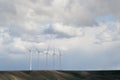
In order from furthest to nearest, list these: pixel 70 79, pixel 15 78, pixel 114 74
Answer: pixel 114 74
pixel 70 79
pixel 15 78

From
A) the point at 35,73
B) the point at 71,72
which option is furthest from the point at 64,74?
the point at 35,73

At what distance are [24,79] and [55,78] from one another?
18.0 m

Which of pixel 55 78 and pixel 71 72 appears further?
pixel 71 72

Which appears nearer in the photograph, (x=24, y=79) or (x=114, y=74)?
(x=24, y=79)

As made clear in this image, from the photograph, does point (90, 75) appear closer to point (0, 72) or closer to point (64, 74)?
point (64, 74)

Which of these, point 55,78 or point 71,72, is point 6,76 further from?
point 71,72

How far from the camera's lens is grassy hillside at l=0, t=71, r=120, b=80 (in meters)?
167

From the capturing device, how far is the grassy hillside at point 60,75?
167375 millimetres

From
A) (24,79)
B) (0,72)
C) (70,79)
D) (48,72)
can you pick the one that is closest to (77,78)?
(70,79)

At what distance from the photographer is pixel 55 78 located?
17325 centimetres

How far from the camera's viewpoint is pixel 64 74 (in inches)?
7146

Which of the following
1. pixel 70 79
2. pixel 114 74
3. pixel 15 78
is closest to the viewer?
pixel 15 78

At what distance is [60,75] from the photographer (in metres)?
180

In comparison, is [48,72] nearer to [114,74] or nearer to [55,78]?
[55,78]
